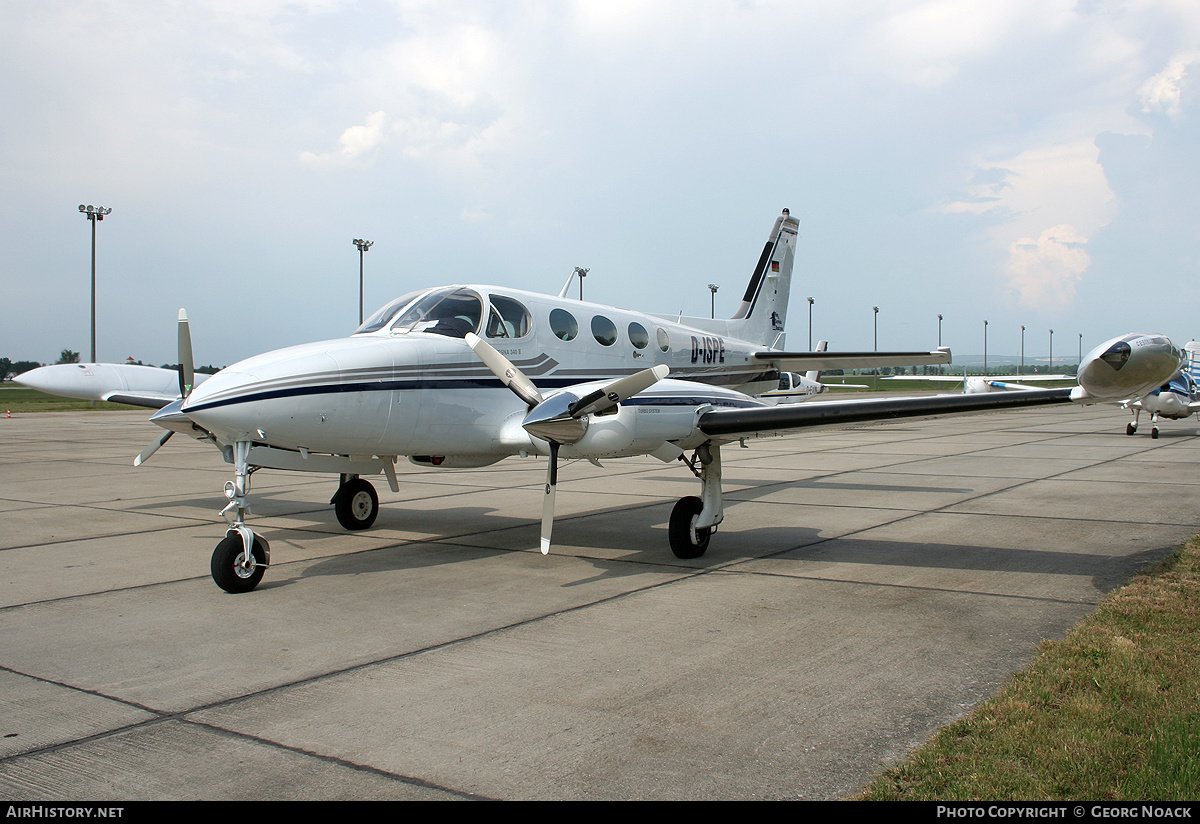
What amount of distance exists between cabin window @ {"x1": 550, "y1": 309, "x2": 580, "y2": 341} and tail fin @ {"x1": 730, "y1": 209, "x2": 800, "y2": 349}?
5779mm

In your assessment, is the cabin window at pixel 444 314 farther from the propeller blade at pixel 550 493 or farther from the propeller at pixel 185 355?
the propeller at pixel 185 355

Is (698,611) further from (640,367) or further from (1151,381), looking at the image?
(640,367)

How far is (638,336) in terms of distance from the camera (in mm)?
10859

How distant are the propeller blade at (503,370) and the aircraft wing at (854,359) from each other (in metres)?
5.37

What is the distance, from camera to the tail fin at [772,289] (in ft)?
49.7

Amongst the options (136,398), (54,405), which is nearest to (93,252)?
(54,405)

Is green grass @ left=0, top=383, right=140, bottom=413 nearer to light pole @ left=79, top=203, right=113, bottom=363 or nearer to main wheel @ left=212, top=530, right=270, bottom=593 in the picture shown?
light pole @ left=79, top=203, right=113, bottom=363

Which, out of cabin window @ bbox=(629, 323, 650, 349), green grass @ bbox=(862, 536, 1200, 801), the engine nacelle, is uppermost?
cabin window @ bbox=(629, 323, 650, 349)

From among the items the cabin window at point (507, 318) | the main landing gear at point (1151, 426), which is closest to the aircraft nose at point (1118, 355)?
the cabin window at point (507, 318)

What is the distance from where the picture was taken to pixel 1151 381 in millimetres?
5754

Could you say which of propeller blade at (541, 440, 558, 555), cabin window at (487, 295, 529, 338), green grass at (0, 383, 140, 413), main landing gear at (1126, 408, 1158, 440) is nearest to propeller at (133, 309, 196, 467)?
cabin window at (487, 295, 529, 338)

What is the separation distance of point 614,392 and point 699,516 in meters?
1.80

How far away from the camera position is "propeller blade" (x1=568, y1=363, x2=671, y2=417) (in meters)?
7.47
